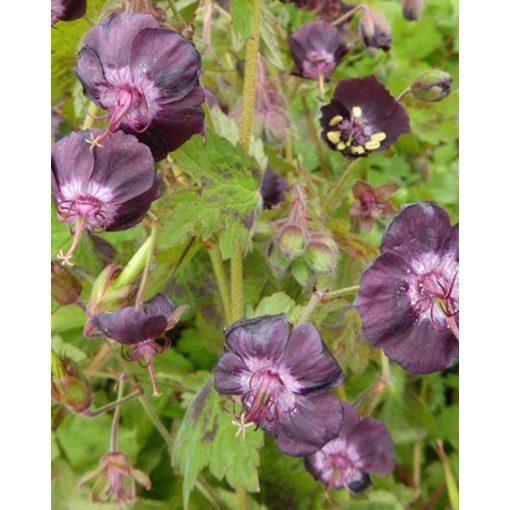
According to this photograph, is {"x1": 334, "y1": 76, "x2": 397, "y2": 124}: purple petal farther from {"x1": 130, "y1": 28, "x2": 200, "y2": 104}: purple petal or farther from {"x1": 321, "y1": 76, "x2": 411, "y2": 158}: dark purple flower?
{"x1": 130, "y1": 28, "x2": 200, "y2": 104}: purple petal

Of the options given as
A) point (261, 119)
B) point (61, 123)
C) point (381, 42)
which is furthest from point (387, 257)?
point (61, 123)

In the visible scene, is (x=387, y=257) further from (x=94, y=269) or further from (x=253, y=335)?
(x=94, y=269)

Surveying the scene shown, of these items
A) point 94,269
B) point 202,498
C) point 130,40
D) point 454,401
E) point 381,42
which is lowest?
point 454,401

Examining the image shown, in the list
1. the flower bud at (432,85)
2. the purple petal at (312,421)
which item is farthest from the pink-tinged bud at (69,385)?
the flower bud at (432,85)

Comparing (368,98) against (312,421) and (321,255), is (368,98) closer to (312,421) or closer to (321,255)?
(321,255)

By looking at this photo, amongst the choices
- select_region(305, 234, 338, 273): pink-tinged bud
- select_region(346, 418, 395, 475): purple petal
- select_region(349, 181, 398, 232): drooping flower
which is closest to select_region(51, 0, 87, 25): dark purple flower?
select_region(305, 234, 338, 273): pink-tinged bud

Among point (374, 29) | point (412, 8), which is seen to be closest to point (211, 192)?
point (374, 29)
